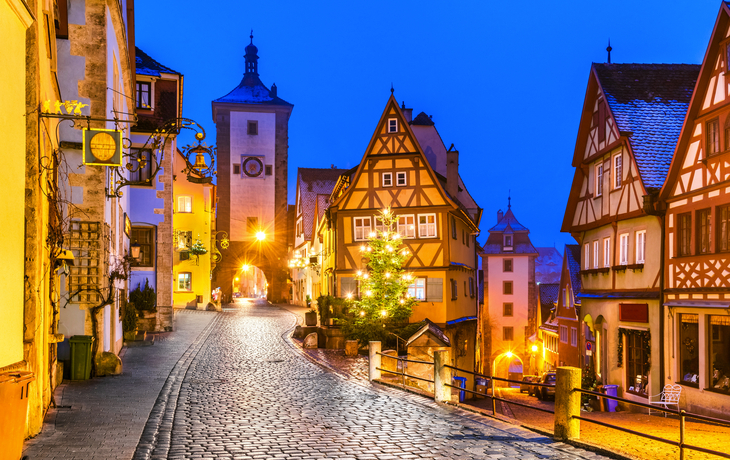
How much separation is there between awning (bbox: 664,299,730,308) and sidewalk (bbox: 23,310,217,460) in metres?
13.4

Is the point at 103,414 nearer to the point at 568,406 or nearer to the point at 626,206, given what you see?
the point at 568,406

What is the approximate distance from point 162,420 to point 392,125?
23.1 metres

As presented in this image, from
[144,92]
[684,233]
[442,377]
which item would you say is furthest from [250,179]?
[442,377]

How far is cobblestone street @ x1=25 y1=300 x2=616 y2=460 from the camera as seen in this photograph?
30.4 feet

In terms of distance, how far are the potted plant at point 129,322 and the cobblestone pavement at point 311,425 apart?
748 cm

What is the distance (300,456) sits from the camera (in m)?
9.05

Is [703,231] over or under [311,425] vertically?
over

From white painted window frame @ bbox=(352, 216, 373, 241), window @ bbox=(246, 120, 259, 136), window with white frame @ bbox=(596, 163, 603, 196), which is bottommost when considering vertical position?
white painted window frame @ bbox=(352, 216, 373, 241)

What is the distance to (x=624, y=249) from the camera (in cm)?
2312

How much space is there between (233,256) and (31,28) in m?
53.1

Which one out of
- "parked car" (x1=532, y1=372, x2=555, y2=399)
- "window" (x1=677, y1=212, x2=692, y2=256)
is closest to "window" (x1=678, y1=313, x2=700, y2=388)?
"window" (x1=677, y1=212, x2=692, y2=256)

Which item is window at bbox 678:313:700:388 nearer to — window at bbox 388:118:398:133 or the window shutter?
the window shutter

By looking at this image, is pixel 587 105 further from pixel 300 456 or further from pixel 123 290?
pixel 300 456

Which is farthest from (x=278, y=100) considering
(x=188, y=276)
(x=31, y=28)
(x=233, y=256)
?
(x=31, y=28)
